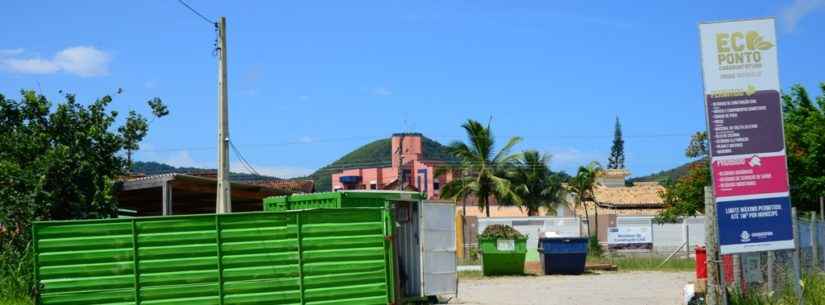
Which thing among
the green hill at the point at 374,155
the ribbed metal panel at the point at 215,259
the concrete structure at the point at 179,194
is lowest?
the ribbed metal panel at the point at 215,259

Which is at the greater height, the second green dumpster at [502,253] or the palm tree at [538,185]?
the palm tree at [538,185]

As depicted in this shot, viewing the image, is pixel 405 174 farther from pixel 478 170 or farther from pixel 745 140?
pixel 745 140

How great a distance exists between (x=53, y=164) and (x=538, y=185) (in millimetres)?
44935

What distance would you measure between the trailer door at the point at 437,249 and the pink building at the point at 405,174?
54980 millimetres

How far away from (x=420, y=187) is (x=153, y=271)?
60589mm

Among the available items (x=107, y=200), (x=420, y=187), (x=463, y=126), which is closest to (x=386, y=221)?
(x=107, y=200)

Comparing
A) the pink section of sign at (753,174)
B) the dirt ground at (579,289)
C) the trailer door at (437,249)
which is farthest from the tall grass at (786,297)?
the trailer door at (437,249)

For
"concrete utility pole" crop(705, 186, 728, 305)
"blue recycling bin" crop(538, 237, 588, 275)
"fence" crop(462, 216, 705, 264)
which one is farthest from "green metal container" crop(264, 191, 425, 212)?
"fence" crop(462, 216, 705, 264)

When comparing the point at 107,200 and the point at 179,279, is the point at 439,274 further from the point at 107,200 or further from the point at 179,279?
the point at 107,200

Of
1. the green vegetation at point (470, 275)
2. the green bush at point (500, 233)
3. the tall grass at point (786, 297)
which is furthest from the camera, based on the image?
the green bush at point (500, 233)

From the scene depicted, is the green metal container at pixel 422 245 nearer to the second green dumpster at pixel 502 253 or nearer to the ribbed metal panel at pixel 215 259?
the ribbed metal panel at pixel 215 259

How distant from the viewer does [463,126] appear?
54.9 metres

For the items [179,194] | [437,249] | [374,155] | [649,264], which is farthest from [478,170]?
[374,155]

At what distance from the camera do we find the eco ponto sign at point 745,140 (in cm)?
1264
